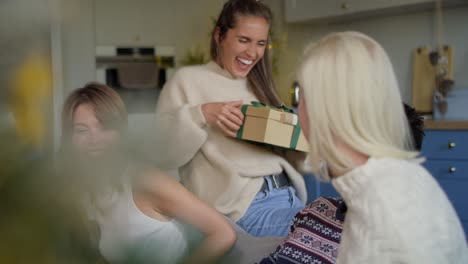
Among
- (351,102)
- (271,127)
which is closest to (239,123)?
(271,127)

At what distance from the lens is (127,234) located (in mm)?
275

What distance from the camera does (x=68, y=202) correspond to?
0.24 metres

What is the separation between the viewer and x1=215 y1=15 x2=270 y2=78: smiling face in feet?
Answer: 3.06

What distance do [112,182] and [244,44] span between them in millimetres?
707

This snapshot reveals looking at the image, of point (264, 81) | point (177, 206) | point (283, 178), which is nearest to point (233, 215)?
point (283, 178)

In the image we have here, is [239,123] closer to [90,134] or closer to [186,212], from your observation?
[186,212]

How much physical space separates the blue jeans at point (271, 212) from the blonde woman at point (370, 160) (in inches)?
12.1

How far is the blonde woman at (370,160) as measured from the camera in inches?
17.1

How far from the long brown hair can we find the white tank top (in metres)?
0.68

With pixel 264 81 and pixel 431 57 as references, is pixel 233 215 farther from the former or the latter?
pixel 431 57

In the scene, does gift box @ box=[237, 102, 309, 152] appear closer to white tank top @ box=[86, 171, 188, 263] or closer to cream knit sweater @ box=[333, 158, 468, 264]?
cream knit sweater @ box=[333, 158, 468, 264]

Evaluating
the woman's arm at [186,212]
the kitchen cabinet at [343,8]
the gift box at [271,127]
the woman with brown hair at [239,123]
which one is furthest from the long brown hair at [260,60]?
the kitchen cabinet at [343,8]

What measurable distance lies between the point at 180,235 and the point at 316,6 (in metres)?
2.18

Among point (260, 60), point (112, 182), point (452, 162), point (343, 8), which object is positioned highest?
point (343, 8)
